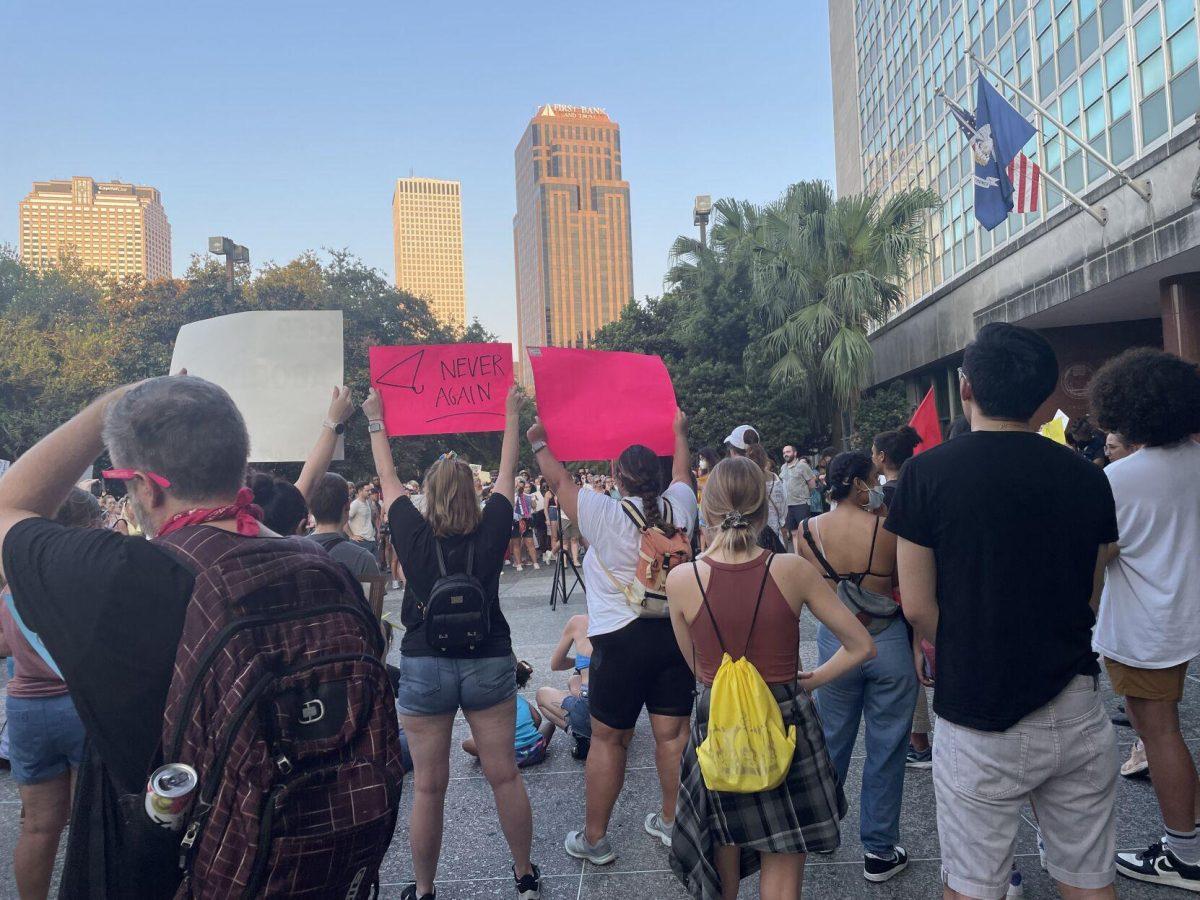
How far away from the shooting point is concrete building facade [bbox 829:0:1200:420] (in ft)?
39.2

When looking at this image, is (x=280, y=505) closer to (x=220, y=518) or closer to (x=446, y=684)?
(x=446, y=684)

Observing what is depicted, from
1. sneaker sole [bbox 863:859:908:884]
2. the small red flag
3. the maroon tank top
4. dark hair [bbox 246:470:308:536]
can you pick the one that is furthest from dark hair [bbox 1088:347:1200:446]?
dark hair [bbox 246:470:308:536]

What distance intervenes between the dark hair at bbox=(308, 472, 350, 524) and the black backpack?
0.98 m

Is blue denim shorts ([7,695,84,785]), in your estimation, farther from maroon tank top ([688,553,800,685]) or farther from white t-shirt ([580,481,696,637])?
maroon tank top ([688,553,800,685])

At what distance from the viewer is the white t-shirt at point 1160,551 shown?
3125 mm

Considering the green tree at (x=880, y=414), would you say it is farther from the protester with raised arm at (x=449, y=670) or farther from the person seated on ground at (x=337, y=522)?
the protester with raised arm at (x=449, y=670)

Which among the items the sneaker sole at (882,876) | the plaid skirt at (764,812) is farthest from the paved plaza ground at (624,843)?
the plaid skirt at (764,812)

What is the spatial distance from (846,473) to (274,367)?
2.50 m

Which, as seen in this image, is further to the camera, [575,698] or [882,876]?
[575,698]

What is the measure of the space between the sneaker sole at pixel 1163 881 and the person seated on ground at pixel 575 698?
2537mm

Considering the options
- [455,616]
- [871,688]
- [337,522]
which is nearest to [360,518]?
[337,522]

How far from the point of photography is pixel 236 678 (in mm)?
1561

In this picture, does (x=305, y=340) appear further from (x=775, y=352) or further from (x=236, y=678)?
(x=775, y=352)

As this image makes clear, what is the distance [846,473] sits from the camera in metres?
3.68
